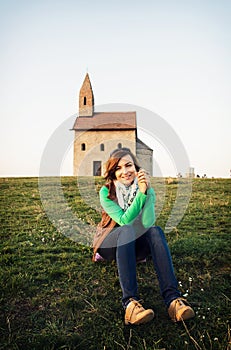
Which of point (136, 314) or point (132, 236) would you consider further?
point (132, 236)

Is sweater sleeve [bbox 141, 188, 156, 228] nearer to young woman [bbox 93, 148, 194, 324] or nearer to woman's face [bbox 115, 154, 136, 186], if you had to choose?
young woman [bbox 93, 148, 194, 324]

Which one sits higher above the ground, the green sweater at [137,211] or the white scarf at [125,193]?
the white scarf at [125,193]

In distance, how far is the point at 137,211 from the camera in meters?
3.80

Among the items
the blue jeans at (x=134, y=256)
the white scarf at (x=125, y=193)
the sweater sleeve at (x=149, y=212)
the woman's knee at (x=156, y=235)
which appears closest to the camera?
the blue jeans at (x=134, y=256)

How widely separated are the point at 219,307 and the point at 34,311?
1904mm

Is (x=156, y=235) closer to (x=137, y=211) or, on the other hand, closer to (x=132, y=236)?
(x=132, y=236)

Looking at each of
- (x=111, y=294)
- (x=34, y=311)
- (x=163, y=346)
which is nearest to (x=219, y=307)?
(x=163, y=346)

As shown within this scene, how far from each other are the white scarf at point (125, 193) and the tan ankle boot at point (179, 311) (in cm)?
128

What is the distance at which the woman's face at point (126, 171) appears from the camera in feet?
13.6

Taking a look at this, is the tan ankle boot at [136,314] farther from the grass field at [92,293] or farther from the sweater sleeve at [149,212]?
the sweater sleeve at [149,212]

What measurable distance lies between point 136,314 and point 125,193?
147 centimetres

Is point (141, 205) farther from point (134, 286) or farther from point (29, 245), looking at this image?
point (29, 245)

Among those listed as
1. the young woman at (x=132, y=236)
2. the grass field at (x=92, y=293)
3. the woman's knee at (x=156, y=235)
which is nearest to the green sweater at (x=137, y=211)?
the young woman at (x=132, y=236)

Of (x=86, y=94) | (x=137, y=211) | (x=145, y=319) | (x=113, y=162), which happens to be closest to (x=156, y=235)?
(x=137, y=211)
